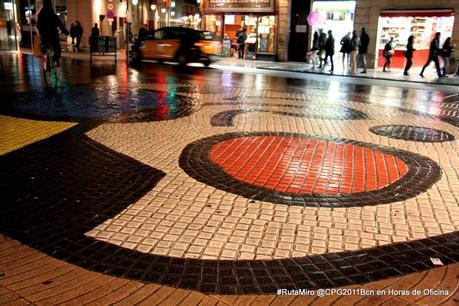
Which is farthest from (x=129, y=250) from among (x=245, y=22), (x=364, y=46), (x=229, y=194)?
(x=245, y=22)

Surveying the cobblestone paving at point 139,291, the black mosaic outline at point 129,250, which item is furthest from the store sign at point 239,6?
the cobblestone paving at point 139,291

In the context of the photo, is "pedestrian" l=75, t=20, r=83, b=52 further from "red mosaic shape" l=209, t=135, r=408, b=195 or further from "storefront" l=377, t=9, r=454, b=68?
"red mosaic shape" l=209, t=135, r=408, b=195

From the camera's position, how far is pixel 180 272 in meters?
3.31

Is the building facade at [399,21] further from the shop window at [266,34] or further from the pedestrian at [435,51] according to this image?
the shop window at [266,34]

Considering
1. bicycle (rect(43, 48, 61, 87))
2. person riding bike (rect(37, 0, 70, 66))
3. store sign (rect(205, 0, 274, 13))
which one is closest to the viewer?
person riding bike (rect(37, 0, 70, 66))

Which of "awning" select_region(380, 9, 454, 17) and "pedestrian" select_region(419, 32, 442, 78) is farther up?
"awning" select_region(380, 9, 454, 17)

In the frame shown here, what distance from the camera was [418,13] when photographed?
22.0m

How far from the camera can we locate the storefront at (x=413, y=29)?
854 inches

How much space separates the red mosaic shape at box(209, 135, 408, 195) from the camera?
525 cm

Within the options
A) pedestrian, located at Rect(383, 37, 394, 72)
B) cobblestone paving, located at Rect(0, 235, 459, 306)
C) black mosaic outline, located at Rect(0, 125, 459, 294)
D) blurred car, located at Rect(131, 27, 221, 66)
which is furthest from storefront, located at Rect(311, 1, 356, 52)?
cobblestone paving, located at Rect(0, 235, 459, 306)

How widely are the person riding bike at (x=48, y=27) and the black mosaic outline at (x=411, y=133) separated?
8178mm

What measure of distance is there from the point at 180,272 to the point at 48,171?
282 centimetres

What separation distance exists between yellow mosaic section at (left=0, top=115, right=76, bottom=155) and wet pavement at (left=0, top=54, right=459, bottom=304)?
4 centimetres

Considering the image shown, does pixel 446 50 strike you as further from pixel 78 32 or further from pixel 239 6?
pixel 78 32
